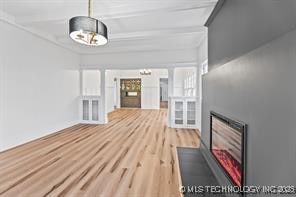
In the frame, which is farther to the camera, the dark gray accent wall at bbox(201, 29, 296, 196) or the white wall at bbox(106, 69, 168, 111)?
the white wall at bbox(106, 69, 168, 111)

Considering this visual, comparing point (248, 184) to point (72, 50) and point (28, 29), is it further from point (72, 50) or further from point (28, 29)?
point (72, 50)

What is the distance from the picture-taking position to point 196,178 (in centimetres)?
225

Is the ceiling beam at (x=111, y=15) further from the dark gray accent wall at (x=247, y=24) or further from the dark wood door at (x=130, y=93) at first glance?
the dark wood door at (x=130, y=93)

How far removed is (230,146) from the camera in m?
1.89

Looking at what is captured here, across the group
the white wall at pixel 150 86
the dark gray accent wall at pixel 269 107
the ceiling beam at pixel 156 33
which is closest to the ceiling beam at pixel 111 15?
the ceiling beam at pixel 156 33

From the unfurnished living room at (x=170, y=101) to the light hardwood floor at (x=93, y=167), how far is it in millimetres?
18

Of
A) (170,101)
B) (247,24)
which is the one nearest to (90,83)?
(170,101)

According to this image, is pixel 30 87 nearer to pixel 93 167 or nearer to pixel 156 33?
pixel 93 167

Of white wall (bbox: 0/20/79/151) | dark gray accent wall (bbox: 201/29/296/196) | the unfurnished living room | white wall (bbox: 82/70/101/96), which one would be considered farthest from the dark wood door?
dark gray accent wall (bbox: 201/29/296/196)

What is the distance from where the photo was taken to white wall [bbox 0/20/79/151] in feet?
11.1

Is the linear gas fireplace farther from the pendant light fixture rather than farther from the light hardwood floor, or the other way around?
the pendant light fixture

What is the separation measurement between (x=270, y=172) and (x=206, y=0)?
2.61 metres

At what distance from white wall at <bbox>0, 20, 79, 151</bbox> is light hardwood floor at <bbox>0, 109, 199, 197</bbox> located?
446 millimetres

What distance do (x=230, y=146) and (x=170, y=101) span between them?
3.85m
